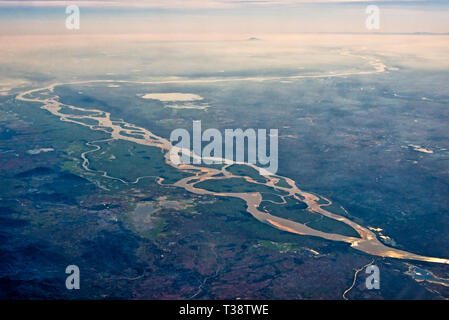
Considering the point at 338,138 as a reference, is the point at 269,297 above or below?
below

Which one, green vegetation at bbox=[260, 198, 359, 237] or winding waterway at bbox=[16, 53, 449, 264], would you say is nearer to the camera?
winding waterway at bbox=[16, 53, 449, 264]

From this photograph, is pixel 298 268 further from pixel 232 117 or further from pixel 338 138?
pixel 232 117

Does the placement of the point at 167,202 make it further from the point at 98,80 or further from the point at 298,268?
the point at 98,80

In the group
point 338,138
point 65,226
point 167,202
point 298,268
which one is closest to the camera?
point 298,268

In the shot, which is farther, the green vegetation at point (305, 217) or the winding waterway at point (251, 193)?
the green vegetation at point (305, 217)

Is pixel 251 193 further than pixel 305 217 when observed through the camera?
Yes

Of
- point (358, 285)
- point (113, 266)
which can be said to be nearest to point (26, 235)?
point (113, 266)

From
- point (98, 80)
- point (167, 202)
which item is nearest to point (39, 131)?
point (167, 202)

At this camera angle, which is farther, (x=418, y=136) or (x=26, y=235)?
(x=418, y=136)

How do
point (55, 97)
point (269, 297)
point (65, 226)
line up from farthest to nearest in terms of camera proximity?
point (55, 97) → point (65, 226) → point (269, 297)

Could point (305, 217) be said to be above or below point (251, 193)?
below
